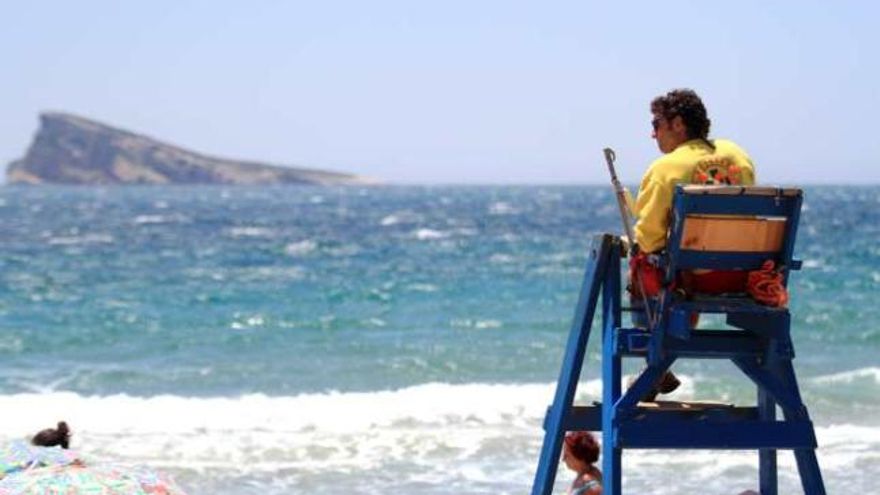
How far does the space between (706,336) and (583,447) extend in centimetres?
116

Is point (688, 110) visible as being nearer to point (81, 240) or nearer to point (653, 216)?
point (653, 216)

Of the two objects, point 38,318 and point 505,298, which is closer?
point 38,318

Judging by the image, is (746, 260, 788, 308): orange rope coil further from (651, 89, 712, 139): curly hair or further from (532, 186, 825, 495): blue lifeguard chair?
(651, 89, 712, 139): curly hair

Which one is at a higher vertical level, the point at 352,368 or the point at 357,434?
the point at 357,434

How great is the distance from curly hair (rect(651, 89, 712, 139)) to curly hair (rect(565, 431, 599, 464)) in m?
1.61

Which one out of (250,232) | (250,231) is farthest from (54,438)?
(250,231)

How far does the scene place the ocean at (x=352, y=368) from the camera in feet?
38.3

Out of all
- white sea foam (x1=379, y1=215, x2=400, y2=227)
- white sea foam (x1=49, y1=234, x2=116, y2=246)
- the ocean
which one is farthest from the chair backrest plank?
white sea foam (x1=379, y1=215, x2=400, y2=227)

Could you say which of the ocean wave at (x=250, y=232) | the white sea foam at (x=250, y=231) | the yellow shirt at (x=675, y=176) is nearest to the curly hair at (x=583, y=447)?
the yellow shirt at (x=675, y=176)

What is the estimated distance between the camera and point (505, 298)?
2656cm

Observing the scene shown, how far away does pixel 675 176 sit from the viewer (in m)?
6.18

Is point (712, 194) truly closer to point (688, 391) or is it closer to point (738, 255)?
point (738, 255)

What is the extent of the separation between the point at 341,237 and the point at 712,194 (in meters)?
44.7

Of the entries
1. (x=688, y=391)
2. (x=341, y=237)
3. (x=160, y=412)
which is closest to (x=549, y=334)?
(x=688, y=391)
